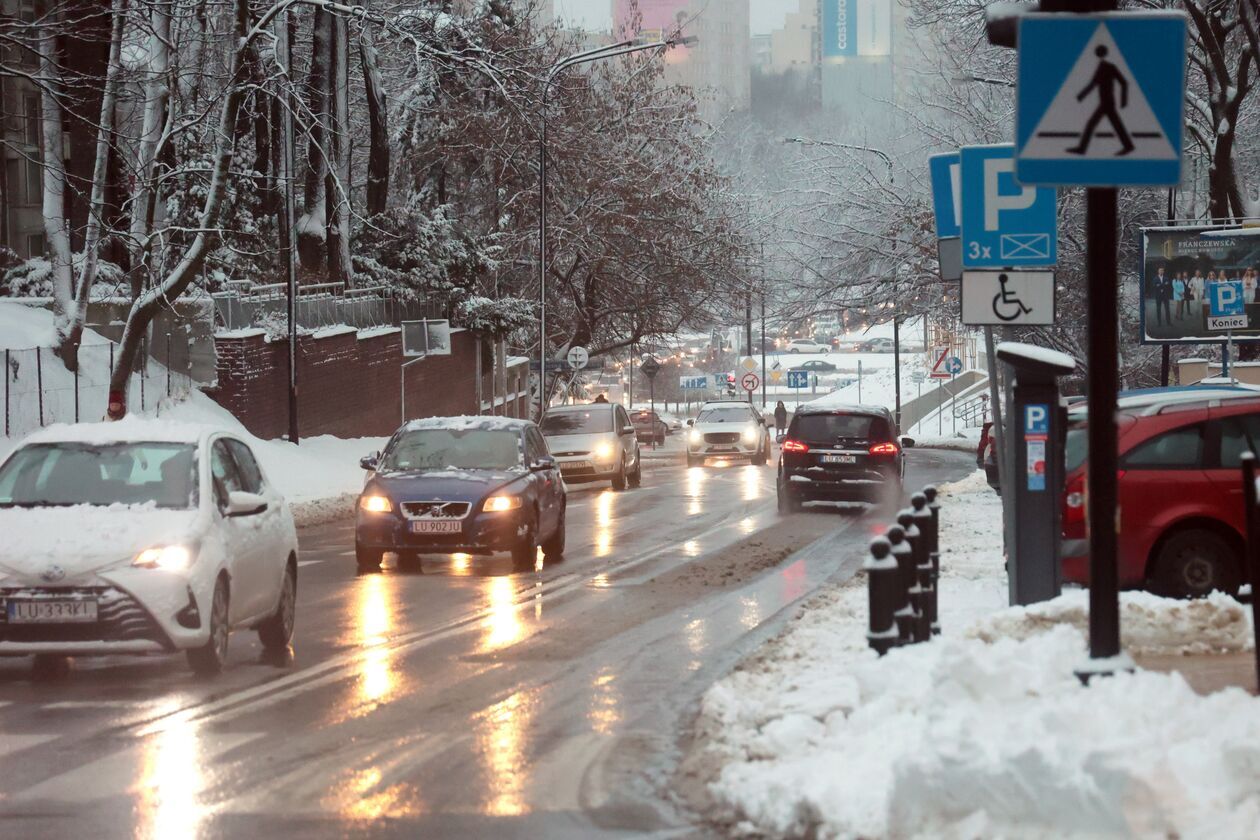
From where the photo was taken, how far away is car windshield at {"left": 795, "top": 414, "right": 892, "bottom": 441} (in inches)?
1148

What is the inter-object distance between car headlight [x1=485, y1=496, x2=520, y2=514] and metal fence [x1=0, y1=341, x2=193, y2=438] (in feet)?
40.8

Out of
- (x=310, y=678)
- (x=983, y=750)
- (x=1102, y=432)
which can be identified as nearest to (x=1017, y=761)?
(x=983, y=750)

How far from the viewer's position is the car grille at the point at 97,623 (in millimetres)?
11047

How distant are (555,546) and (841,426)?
945 cm

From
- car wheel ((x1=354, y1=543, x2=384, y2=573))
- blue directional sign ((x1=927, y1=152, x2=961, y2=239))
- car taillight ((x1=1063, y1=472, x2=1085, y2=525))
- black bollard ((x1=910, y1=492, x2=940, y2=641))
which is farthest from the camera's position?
car wheel ((x1=354, y1=543, x2=384, y2=573))

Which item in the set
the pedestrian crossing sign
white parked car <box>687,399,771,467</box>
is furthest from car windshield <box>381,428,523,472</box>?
white parked car <box>687,399,771,467</box>

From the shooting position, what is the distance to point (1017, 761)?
6449 millimetres

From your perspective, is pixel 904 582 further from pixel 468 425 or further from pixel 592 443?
pixel 592 443

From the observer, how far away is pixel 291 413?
35.9 meters

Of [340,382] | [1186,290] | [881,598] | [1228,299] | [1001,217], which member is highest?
[1186,290]

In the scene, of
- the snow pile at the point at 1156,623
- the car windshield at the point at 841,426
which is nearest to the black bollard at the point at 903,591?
the snow pile at the point at 1156,623

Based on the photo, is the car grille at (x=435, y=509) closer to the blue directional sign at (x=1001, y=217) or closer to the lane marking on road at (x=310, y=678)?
the lane marking on road at (x=310, y=678)

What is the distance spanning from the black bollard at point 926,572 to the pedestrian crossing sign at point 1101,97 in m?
3.50

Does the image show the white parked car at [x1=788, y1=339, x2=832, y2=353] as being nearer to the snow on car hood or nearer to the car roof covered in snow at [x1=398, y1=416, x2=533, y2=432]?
the car roof covered in snow at [x1=398, y1=416, x2=533, y2=432]
